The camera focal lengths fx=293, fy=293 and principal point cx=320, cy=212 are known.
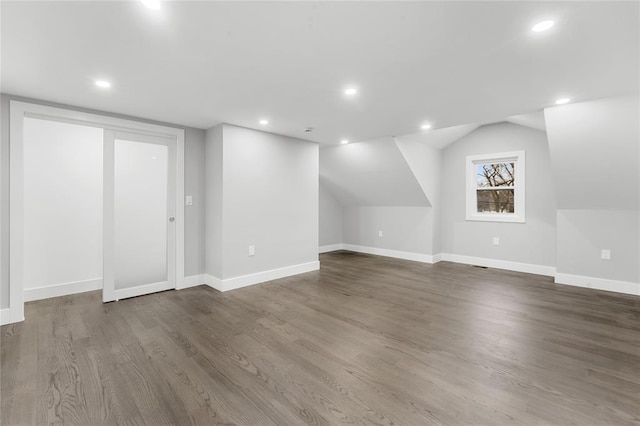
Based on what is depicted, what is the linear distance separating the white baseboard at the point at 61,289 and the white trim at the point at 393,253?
512 centimetres

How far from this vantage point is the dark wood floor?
169 cm

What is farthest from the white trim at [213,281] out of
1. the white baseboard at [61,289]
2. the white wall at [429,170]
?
the white wall at [429,170]

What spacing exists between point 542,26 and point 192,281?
179 inches

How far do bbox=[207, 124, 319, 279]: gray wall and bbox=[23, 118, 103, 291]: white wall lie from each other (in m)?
1.57

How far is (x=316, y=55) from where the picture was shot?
7.07 ft

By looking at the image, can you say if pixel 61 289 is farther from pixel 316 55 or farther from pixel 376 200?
pixel 376 200

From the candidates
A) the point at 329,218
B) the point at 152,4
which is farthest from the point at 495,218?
the point at 152,4

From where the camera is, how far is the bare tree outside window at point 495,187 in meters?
→ 5.25

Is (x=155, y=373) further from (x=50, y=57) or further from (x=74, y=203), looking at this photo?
(x=74, y=203)

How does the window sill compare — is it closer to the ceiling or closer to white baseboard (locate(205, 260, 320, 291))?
the ceiling

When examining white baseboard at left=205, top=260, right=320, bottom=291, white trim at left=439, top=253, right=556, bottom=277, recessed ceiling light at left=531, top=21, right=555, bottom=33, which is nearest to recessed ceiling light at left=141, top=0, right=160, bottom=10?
recessed ceiling light at left=531, top=21, right=555, bottom=33

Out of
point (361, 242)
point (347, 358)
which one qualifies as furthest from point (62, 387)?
point (361, 242)

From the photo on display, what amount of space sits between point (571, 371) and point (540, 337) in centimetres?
56

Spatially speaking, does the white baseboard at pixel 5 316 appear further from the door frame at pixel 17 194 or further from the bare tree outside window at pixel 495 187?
the bare tree outside window at pixel 495 187
